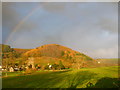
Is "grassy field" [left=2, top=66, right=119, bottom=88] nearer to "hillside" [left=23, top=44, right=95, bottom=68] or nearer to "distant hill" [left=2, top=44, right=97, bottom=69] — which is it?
"distant hill" [left=2, top=44, right=97, bottom=69]

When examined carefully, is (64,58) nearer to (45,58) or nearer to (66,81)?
(45,58)

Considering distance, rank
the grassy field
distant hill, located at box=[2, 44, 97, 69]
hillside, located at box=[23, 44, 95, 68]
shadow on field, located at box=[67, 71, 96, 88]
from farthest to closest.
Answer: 1. hillside, located at box=[23, 44, 95, 68]
2. distant hill, located at box=[2, 44, 97, 69]
3. shadow on field, located at box=[67, 71, 96, 88]
4. the grassy field

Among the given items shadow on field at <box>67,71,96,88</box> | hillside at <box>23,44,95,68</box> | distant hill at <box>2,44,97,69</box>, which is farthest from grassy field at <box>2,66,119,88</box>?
hillside at <box>23,44,95,68</box>

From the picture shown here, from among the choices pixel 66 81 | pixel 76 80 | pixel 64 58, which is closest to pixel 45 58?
pixel 64 58

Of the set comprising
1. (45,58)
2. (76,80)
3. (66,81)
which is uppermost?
(66,81)

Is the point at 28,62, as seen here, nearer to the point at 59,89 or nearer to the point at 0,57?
the point at 0,57

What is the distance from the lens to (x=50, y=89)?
19141mm

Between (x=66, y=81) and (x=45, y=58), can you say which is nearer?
(x=66, y=81)

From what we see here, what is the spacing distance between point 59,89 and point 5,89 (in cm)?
987

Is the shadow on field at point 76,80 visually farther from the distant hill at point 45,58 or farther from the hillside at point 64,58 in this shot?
the hillside at point 64,58

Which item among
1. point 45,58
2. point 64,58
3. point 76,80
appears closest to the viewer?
point 76,80

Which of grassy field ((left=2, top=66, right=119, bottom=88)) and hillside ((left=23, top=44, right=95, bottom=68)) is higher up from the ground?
grassy field ((left=2, top=66, right=119, bottom=88))

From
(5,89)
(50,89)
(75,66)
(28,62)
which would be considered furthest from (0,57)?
(50,89)

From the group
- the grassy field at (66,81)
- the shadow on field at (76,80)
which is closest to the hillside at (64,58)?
the shadow on field at (76,80)
